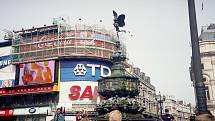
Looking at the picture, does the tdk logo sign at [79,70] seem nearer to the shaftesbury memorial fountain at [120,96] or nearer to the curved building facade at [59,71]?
the curved building facade at [59,71]

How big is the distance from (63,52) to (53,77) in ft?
11.9

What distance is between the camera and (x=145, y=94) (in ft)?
163

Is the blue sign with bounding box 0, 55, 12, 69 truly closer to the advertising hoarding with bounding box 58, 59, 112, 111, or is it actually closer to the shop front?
the shop front

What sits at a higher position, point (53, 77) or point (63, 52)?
point (63, 52)

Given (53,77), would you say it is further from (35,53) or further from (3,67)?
(3,67)

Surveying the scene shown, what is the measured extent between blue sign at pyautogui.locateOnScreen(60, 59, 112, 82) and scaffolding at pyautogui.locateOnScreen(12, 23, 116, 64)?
3.74ft

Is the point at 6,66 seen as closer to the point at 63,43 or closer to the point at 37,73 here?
the point at 37,73

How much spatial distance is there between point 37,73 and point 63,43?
219 inches

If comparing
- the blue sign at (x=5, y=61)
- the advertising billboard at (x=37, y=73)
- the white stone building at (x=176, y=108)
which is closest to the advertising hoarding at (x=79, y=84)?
the advertising billboard at (x=37, y=73)

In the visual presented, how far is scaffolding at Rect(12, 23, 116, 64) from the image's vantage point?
3509cm

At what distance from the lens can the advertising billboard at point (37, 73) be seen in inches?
1394

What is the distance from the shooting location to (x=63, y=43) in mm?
35469

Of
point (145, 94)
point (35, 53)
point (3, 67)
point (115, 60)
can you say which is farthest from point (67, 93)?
point (115, 60)

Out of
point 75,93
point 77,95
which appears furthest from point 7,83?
point 77,95
